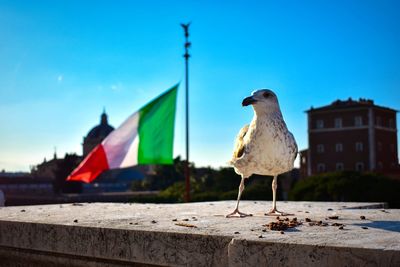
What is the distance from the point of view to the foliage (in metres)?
30.4

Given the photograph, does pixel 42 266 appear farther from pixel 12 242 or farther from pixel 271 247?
pixel 271 247

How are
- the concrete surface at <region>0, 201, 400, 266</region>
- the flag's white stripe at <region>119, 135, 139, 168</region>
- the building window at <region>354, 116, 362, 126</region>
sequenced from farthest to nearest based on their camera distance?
the building window at <region>354, 116, 362, 126</region>, the flag's white stripe at <region>119, 135, 139, 168</region>, the concrete surface at <region>0, 201, 400, 266</region>

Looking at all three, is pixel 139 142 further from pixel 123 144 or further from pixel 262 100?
pixel 262 100

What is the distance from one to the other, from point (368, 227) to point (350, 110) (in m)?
58.4

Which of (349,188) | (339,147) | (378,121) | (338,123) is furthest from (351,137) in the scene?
(349,188)

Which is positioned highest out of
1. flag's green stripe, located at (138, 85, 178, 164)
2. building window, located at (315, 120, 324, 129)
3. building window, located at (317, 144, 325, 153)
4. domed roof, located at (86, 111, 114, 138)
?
domed roof, located at (86, 111, 114, 138)

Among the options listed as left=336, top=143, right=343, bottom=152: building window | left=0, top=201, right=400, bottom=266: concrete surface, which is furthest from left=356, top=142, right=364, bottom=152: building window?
left=0, top=201, right=400, bottom=266: concrete surface

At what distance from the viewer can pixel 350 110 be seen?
195 ft

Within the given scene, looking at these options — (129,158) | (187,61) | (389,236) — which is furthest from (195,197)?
(389,236)

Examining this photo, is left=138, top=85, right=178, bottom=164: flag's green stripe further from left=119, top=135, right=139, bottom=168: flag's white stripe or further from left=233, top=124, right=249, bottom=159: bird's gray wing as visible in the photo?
left=233, top=124, right=249, bottom=159: bird's gray wing

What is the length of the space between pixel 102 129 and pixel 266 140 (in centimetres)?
11451

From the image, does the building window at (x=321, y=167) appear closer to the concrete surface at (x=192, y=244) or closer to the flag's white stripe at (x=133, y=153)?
the flag's white stripe at (x=133, y=153)

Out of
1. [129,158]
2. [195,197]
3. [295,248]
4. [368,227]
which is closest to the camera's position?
[295,248]

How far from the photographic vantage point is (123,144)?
1491cm
